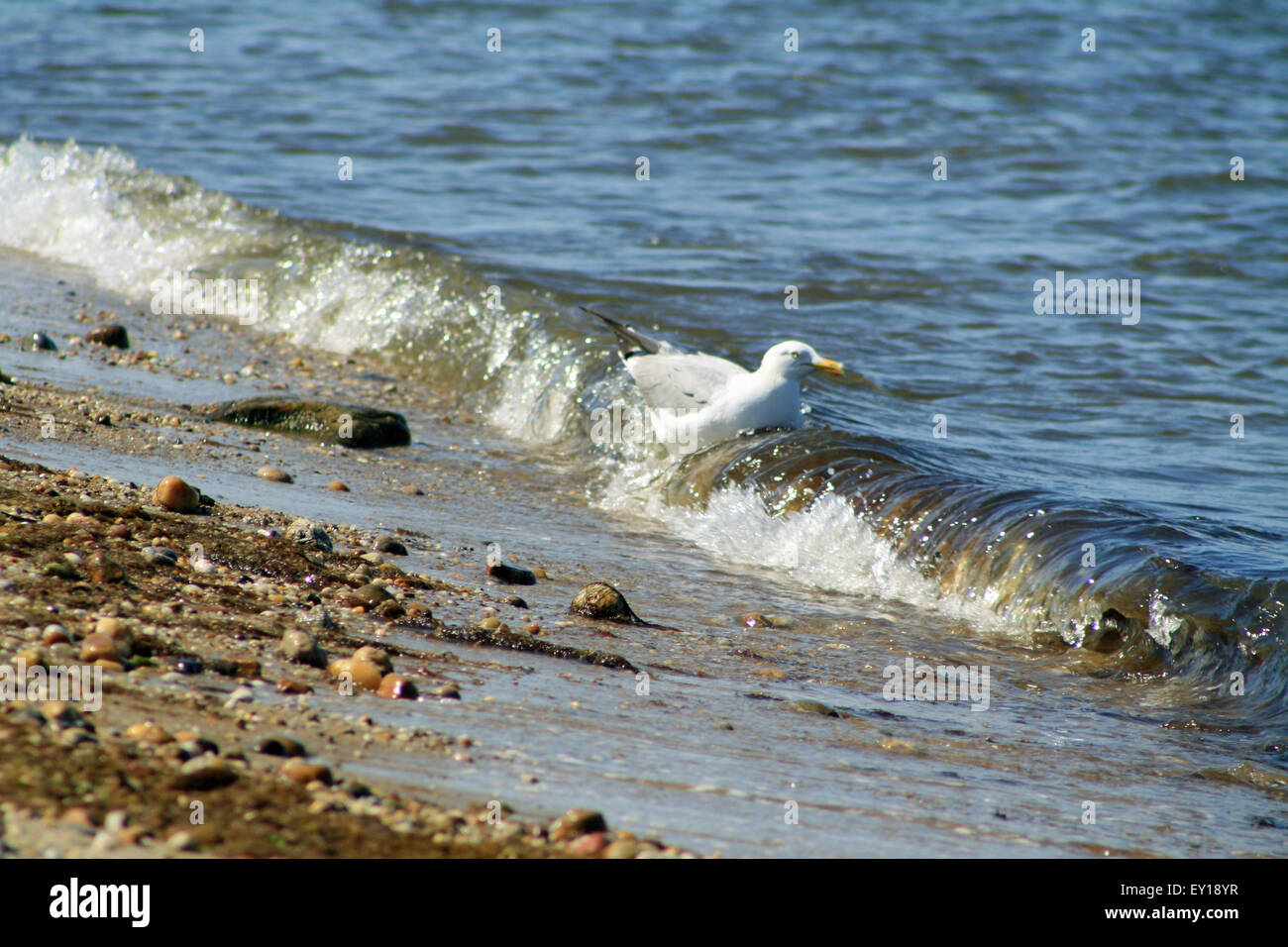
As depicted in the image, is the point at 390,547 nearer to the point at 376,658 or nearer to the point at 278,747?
the point at 376,658

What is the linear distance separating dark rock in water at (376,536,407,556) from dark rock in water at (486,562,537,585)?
34 centimetres

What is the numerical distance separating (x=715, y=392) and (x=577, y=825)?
4794mm

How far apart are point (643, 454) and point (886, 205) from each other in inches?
267

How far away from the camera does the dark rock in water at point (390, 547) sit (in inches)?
201

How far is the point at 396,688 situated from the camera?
3.53 m

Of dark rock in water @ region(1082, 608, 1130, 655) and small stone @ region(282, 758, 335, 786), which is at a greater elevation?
small stone @ region(282, 758, 335, 786)

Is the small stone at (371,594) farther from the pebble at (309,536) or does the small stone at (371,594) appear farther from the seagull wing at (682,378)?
the seagull wing at (682,378)

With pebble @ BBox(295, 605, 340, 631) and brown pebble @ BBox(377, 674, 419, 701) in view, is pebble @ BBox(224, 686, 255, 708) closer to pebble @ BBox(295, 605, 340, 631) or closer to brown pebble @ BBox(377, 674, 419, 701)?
brown pebble @ BBox(377, 674, 419, 701)

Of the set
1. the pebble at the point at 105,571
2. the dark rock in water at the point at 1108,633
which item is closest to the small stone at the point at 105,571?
the pebble at the point at 105,571

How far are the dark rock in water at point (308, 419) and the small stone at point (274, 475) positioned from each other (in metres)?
0.92

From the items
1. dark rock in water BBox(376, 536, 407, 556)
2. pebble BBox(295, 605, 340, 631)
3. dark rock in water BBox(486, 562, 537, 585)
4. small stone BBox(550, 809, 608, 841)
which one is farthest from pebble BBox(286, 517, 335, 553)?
small stone BBox(550, 809, 608, 841)

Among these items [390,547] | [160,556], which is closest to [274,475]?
A: [390,547]

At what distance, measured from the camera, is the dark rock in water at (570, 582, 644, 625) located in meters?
4.84

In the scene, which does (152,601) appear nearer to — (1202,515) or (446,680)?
(446,680)
